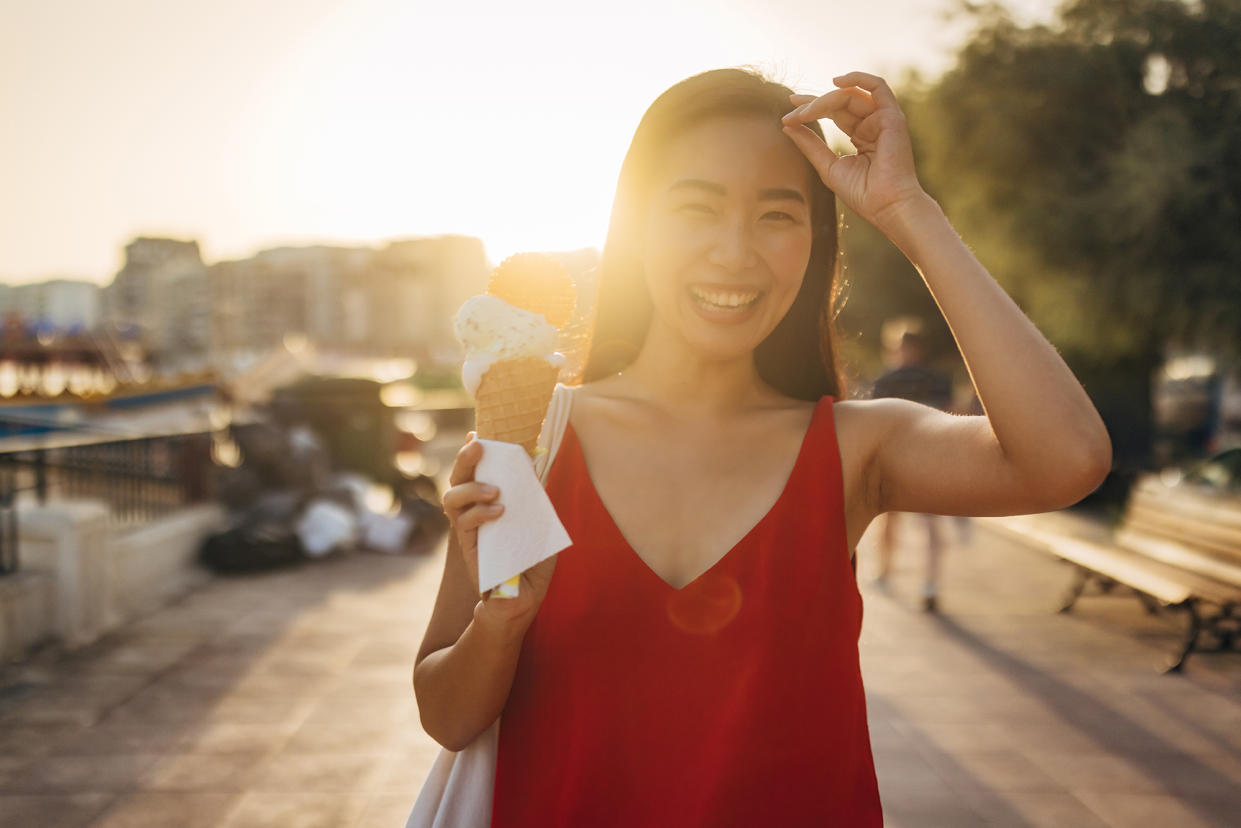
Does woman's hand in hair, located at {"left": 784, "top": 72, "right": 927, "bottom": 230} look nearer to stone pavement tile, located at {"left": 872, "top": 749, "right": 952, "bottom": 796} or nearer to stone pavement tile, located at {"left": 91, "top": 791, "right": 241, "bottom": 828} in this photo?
stone pavement tile, located at {"left": 872, "top": 749, "right": 952, "bottom": 796}

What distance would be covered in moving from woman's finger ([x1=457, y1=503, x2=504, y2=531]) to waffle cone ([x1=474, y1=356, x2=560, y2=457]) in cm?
18

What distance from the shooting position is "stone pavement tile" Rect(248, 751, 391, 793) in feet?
13.4

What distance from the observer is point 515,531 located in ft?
4.12

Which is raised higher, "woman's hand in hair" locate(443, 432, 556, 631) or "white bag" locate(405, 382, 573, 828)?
"woman's hand in hair" locate(443, 432, 556, 631)

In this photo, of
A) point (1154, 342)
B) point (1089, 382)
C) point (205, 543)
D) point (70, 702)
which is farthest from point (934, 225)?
point (1089, 382)

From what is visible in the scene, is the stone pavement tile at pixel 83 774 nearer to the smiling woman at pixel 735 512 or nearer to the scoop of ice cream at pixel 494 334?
the smiling woman at pixel 735 512

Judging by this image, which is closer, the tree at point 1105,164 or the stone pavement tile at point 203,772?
the stone pavement tile at point 203,772

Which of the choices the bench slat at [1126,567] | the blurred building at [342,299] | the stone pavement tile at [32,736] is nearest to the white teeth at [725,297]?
the stone pavement tile at [32,736]

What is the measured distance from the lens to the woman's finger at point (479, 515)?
1.25 m

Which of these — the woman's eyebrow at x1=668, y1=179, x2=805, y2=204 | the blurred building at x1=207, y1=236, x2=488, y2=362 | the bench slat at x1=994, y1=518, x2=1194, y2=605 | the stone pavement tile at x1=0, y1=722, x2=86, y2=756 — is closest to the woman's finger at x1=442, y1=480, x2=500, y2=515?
the woman's eyebrow at x1=668, y1=179, x2=805, y2=204

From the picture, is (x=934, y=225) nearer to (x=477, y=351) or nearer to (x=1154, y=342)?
(x=477, y=351)

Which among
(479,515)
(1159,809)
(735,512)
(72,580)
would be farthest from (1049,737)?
(72,580)

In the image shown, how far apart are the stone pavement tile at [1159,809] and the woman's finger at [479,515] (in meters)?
3.63

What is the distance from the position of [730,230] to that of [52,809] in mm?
4007
